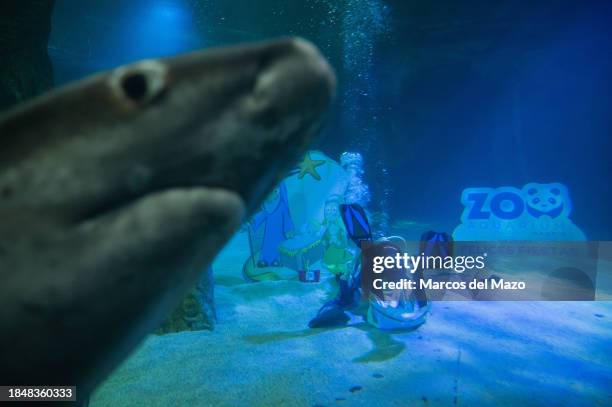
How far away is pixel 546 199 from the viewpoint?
316 inches

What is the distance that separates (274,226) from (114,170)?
6.70 m

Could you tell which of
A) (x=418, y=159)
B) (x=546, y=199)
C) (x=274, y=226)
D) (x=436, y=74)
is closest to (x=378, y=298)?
(x=274, y=226)

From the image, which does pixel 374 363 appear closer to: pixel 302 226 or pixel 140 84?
pixel 140 84

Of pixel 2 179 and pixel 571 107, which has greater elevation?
A: pixel 571 107

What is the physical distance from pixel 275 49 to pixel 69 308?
2.39ft

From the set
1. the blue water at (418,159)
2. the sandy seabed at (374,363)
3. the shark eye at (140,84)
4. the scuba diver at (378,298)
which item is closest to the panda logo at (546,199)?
the blue water at (418,159)

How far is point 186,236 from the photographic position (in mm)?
828

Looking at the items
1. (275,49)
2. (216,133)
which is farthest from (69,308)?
(275,49)

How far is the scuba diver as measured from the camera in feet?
15.0

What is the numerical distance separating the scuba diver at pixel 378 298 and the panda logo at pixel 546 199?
3876mm

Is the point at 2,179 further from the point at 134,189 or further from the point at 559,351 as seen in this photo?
the point at 559,351

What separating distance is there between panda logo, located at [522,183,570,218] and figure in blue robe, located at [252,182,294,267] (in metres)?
5.35

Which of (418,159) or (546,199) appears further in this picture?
(418,159)

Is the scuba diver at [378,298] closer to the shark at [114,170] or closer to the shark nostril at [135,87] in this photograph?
the shark at [114,170]
